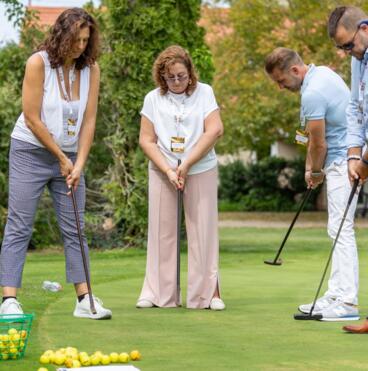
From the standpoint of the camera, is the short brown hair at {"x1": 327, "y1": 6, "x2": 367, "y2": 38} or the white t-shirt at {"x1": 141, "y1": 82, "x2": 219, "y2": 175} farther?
the white t-shirt at {"x1": 141, "y1": 82, "x2": 219, "y2": 175}

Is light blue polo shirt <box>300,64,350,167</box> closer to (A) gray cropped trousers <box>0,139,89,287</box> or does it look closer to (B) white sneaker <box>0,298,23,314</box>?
(A) gray cropped trousers <box>0,139,89,287</box>

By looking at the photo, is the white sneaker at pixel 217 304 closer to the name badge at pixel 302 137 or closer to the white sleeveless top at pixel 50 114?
the name badge at pixel 302 137

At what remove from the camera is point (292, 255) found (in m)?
13.8

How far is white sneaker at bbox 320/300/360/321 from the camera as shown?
23.8ft

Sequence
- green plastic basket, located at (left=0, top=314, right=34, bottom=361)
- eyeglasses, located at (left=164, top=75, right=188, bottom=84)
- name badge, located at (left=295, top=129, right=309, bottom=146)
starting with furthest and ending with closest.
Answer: eyeglasses, located at (left=164, top=75, right=188, bottom=84) → name badge, located at (left=295, top=129, right=309, bottom=146) → green plastic basket, located at (left=0, top=314, right=34, bottom=361)

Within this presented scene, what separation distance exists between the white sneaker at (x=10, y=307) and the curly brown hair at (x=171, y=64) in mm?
2057

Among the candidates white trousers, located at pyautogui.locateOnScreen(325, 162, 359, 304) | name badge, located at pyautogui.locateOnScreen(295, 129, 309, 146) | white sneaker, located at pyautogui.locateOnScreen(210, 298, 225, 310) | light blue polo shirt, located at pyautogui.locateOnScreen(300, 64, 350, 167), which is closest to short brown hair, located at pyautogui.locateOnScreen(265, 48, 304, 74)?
light blue polo shirt, located at pyautogui.locateOnScreen(300, 64, 350, 167)

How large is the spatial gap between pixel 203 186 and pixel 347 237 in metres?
1.25

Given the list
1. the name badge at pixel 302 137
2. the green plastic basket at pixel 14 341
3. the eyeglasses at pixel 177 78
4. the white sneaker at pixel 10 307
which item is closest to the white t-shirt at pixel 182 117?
the eyeglasses at pixel 177 78

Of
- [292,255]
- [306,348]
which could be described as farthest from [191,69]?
[292,255]

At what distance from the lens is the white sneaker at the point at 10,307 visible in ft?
22.8

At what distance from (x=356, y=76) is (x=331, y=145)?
77cm

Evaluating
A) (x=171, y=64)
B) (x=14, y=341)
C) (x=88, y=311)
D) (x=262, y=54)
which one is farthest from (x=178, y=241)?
(x=262, y=54)

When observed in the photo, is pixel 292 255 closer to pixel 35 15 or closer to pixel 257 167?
pixel 35 15
